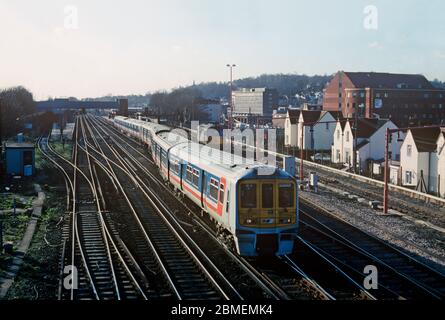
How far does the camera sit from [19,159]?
31594mm

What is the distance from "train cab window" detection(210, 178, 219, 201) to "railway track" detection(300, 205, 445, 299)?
11.0 ft

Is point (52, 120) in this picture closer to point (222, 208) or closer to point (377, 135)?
point (377, 135)

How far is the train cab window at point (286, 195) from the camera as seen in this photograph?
47.1 feet

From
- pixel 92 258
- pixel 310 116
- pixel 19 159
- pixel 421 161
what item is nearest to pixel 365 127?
pixel 310 116

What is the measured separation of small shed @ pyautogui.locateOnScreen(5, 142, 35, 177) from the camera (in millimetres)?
31375

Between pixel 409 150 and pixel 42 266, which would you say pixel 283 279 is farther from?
pixel 409 150

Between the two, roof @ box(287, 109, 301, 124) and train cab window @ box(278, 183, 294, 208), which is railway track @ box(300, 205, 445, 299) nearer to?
train cab window @ box(278, 183, 294, 208)

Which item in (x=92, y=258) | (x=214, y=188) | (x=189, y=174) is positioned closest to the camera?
(x=92, y=258)

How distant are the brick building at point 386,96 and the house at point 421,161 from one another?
37.6 meters

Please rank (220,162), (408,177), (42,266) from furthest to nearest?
1. (408,177)
2. (220,162)
3. (42,266)

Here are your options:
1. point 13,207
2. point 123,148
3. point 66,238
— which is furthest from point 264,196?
point 123,148

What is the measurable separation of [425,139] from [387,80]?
50.3m

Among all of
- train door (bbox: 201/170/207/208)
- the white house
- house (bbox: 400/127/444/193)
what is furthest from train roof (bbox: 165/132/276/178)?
the white house

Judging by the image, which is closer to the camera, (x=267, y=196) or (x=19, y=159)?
(x=267, y=196)
